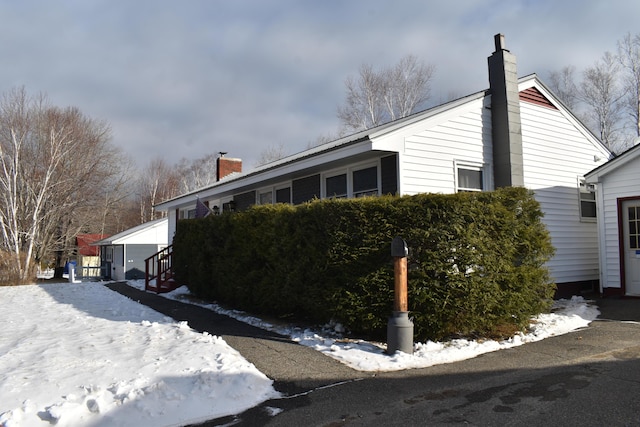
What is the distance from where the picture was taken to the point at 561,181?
12.1m

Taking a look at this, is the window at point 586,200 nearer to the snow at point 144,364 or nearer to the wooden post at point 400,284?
the snow at point 144,364

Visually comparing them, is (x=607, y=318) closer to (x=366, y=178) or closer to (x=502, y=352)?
(x=502, y=352)

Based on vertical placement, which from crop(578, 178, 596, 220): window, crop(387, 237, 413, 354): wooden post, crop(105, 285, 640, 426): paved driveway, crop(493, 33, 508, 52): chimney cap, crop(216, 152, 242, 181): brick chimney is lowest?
crop(105, 285, 640, 426): paved driveway

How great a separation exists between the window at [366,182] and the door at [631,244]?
6291 mm

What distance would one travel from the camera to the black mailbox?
6.37m

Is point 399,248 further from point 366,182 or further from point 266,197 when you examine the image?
point 266,197

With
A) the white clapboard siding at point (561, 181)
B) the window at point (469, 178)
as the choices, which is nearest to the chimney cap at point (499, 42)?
the white clapboard siding at point (561, 181)

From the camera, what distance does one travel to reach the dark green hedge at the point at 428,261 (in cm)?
677

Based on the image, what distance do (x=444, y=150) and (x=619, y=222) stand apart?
5.01 meters

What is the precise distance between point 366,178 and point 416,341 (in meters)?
4.44

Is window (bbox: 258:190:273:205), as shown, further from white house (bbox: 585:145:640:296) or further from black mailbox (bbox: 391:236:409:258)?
white house (bbox: 585:145:640:296)

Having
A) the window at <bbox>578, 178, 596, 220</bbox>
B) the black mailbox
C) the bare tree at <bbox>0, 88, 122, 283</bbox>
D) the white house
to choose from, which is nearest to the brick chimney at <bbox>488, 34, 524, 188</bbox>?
the white house

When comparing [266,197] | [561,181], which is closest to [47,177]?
[266,197]

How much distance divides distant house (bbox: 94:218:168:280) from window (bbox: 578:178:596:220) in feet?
87.1
